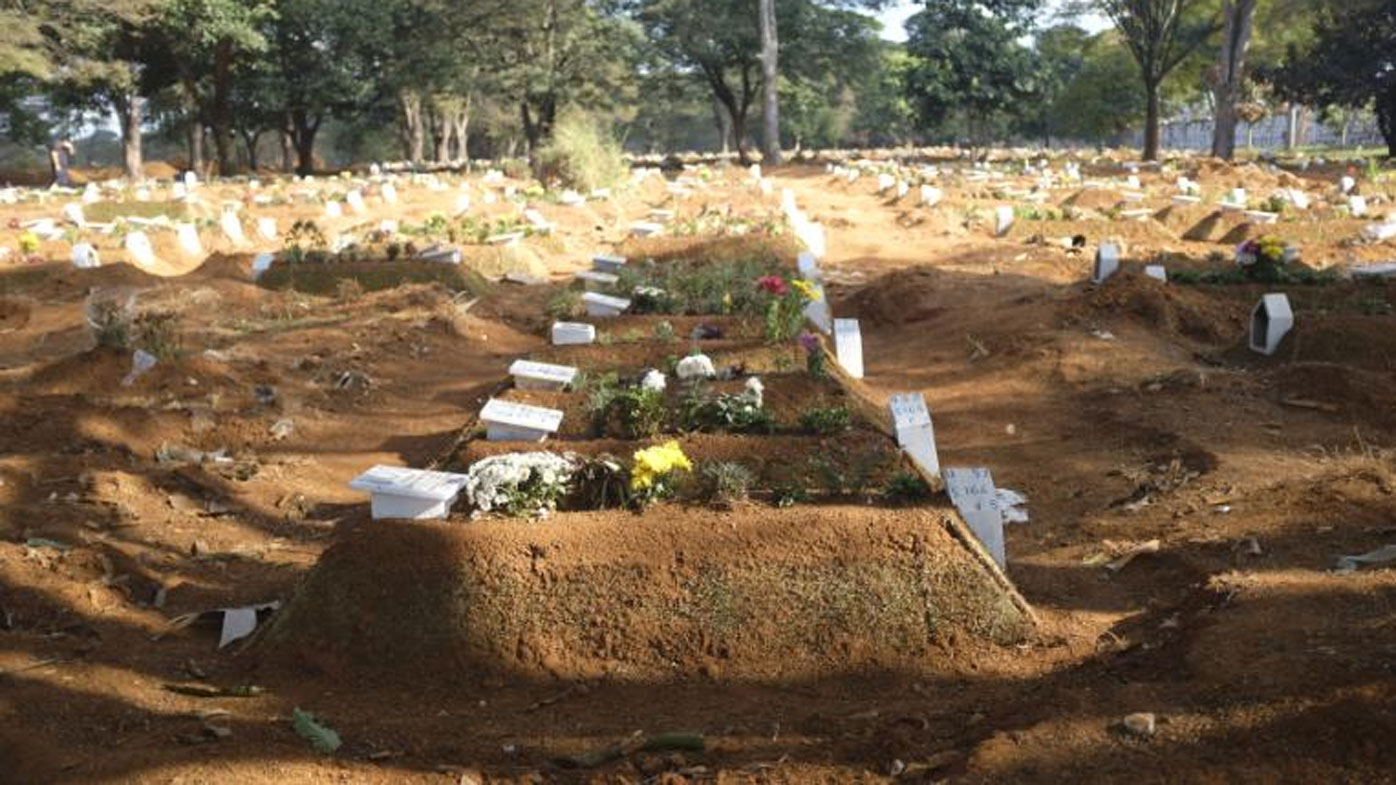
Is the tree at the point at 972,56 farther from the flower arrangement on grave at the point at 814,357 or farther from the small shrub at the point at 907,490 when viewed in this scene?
the small shrub at the point at 907,490

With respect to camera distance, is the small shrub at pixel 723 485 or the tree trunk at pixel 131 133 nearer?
the small shrub at pixel 723 485

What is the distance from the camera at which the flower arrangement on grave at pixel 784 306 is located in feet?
29.3

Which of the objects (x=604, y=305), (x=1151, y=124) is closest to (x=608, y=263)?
(x=604, y=305)

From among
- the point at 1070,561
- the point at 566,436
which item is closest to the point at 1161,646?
the point at 1070,561

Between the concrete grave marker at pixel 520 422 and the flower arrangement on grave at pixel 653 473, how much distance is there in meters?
1.41

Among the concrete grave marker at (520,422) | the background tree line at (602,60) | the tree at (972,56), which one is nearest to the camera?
the concrete grave marker at (520,422)

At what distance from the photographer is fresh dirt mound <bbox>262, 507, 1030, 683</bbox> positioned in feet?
15.3

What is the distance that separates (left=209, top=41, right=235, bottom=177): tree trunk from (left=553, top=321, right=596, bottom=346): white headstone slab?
29295 mm

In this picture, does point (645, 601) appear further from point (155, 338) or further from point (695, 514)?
point (155, 338)

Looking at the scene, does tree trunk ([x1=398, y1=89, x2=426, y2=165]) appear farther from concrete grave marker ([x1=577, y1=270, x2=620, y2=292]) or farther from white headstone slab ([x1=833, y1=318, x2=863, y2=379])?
white headstone slab ([x1=833, y1=318, x2=863, y2=379])

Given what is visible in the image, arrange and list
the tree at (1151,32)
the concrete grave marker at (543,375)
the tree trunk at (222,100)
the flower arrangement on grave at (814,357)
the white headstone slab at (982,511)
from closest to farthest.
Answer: the white headstone slab at (982,511)
the flower arrangement on grave at (814,357)
the concrete grave marker at (543,375)
the tree at (1151,32)
the tree trunk at (222,100)

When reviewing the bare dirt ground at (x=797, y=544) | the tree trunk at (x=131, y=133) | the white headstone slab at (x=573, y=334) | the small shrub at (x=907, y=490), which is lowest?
the bare dirt ground at (x=797, y=544)

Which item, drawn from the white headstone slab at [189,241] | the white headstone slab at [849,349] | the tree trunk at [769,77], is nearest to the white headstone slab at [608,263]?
the white headstone slab at [849,349]

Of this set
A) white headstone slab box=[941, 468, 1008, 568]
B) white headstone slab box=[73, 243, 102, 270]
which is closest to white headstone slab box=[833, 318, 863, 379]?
white headstone slab box=[941, 468, 1008, 568]
